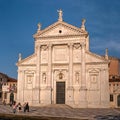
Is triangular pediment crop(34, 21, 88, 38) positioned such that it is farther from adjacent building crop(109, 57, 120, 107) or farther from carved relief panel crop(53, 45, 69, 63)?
adjacent building crop(109, 57, 120, 107)

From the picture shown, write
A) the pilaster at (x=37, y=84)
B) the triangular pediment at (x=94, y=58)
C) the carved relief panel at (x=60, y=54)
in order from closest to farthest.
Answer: the triangular pediment at (x=94, y=58), the pilaster at (x=37, y=84), the carved relief panel at (x=60, y=54)

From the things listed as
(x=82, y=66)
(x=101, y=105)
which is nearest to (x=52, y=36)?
(x=82, y=66)

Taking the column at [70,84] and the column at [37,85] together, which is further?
the column at [37,85]

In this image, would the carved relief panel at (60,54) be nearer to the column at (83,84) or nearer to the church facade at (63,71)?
the church facade at (63,71)

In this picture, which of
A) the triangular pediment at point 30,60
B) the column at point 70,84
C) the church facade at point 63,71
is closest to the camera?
the church facade at point 63,71

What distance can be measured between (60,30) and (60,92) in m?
11.3

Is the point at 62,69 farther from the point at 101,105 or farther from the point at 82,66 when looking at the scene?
the point at 101,105

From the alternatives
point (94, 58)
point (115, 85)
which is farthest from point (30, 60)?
point (115, 85)

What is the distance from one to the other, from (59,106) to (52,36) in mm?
12771

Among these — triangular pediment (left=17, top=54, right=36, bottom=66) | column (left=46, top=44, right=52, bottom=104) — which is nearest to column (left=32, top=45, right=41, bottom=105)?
triangular pediment (left=17, top=54, right=36, bottom=66)

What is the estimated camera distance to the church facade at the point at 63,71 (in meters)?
43.2

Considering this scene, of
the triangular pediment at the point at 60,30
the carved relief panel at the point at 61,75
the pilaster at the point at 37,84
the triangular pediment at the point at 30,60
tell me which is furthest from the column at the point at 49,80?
the triangular pediment at the point at 30,60

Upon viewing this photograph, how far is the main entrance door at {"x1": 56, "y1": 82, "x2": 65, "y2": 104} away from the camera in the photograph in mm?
44875

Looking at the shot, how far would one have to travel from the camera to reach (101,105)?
4228cm
